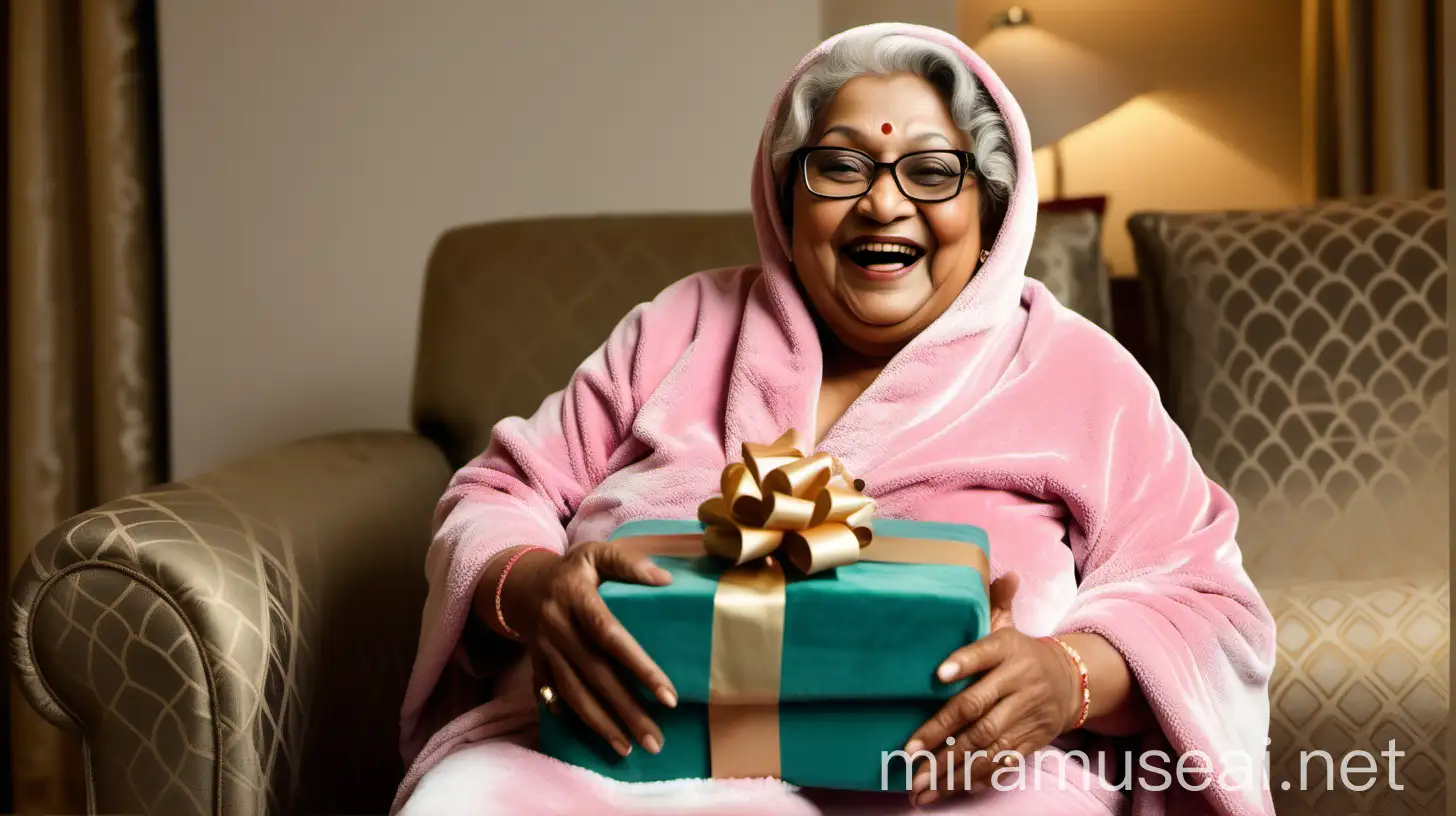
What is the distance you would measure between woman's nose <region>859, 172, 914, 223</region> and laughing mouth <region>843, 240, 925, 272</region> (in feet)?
0.10

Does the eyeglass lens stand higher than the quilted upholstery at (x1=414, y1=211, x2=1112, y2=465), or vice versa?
the eyeglass lens

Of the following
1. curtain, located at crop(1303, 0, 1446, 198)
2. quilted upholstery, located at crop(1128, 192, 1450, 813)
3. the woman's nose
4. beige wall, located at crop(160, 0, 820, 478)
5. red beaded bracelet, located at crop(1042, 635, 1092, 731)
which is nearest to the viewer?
red beaded bracelet, located at crop(1042, 635, 1092, 731)

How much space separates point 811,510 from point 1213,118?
3073 mm

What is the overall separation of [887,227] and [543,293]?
683 mm

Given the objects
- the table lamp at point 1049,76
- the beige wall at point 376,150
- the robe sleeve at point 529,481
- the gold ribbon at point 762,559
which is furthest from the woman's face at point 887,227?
the table lamp at point 1049,76

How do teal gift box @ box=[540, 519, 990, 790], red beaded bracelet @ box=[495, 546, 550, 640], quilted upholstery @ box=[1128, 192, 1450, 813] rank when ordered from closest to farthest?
teal gift box @ box=[540, 519, 990, 790] < red beaded bracelet @ box=[495, 546, 550, 640] < quilted upholstery @ box=[1128, 192, 1450, 813]

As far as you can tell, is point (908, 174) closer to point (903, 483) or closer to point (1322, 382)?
point (903, 483)

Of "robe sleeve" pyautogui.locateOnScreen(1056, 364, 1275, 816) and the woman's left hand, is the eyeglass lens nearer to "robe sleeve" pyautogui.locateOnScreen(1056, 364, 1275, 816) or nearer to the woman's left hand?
"robe sleeve" pyautogui.locateOnScreen(1056, 364, 1275, 816)

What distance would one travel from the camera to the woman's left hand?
0.96 metres

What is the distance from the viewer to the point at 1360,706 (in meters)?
1.44

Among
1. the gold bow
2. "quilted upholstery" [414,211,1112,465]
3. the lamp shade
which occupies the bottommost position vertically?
the gold bow

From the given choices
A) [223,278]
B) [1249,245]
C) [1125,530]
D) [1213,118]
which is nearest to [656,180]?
[223,278]

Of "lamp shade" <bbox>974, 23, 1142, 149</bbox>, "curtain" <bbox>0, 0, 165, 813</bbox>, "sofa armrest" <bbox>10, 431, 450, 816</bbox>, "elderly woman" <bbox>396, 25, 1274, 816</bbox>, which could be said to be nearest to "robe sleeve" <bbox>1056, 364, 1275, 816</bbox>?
"elderly woman" <bbox>396, 25, 1274, 816</bbox>

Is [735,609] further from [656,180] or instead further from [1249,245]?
[656,180]
